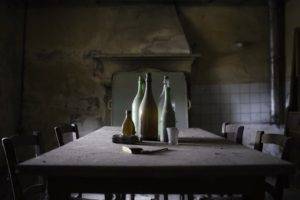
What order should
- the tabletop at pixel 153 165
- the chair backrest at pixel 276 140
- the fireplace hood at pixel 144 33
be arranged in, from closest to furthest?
the tabletop at pixel 153 165 → the chair backrest at pixel 276 140 → the fireplace hood at pixel 144 33

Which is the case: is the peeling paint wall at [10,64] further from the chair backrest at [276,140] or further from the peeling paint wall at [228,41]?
the chair backrest at [276,140]

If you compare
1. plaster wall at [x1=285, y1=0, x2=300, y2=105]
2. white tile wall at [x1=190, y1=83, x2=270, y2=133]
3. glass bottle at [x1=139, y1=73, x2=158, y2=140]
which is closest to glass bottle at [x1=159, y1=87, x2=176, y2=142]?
glass bottle at [x1=139, y1=73, x2=158, y2=140]

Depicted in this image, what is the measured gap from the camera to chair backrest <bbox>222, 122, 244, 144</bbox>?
2.58 meters

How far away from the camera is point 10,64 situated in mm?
5594

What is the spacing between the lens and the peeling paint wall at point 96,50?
19.2 ft

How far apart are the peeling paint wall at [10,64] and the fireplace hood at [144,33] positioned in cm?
118

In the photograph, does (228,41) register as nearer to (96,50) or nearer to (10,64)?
(96,50)

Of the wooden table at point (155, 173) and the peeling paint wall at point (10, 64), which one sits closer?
the wooden table at point (155, 173)

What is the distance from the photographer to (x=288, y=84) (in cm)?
564

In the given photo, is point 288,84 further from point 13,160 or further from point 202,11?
point 13,160

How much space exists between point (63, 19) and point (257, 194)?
207 inches

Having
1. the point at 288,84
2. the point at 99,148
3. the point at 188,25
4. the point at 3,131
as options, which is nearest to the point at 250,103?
the point at 288,84

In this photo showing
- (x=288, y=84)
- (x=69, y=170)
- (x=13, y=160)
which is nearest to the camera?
Answer: (x=69, y=170)

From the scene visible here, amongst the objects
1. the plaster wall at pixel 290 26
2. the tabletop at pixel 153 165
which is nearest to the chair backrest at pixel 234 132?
the tabletop at pixel 153 165
